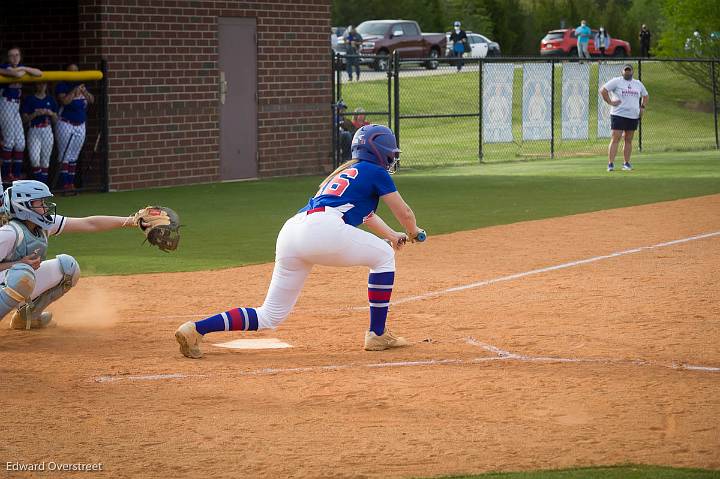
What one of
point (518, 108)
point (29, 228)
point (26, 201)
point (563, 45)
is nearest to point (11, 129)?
point (29, 228)

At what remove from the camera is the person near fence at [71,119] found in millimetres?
19750

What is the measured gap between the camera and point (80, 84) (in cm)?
2009

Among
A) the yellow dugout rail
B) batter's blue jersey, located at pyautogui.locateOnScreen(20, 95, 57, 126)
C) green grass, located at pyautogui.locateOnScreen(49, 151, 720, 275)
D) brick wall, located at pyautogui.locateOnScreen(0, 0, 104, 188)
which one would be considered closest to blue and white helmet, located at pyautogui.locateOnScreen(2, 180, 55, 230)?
green grass, located at pyautogui.locateOnScreen(49, 151, 720, 275)

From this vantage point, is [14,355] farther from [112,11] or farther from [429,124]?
[429,124]

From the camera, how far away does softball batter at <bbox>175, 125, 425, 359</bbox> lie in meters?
8.01

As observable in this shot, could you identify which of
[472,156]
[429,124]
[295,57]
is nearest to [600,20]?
[429,124]

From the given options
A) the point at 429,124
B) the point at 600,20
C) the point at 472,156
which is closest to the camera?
the point at 472,156

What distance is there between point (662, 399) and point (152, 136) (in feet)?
51.2

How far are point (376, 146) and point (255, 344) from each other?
1.86 m

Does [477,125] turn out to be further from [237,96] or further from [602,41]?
[237,96]

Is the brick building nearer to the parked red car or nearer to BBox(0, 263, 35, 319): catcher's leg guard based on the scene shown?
BBox(0, 263, 35, 319): catcher's leg guard

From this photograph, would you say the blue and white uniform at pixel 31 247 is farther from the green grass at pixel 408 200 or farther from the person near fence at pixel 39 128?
the person near fence at pixel 39 128

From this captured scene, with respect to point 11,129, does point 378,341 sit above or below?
below

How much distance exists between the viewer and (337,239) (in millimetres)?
7977
